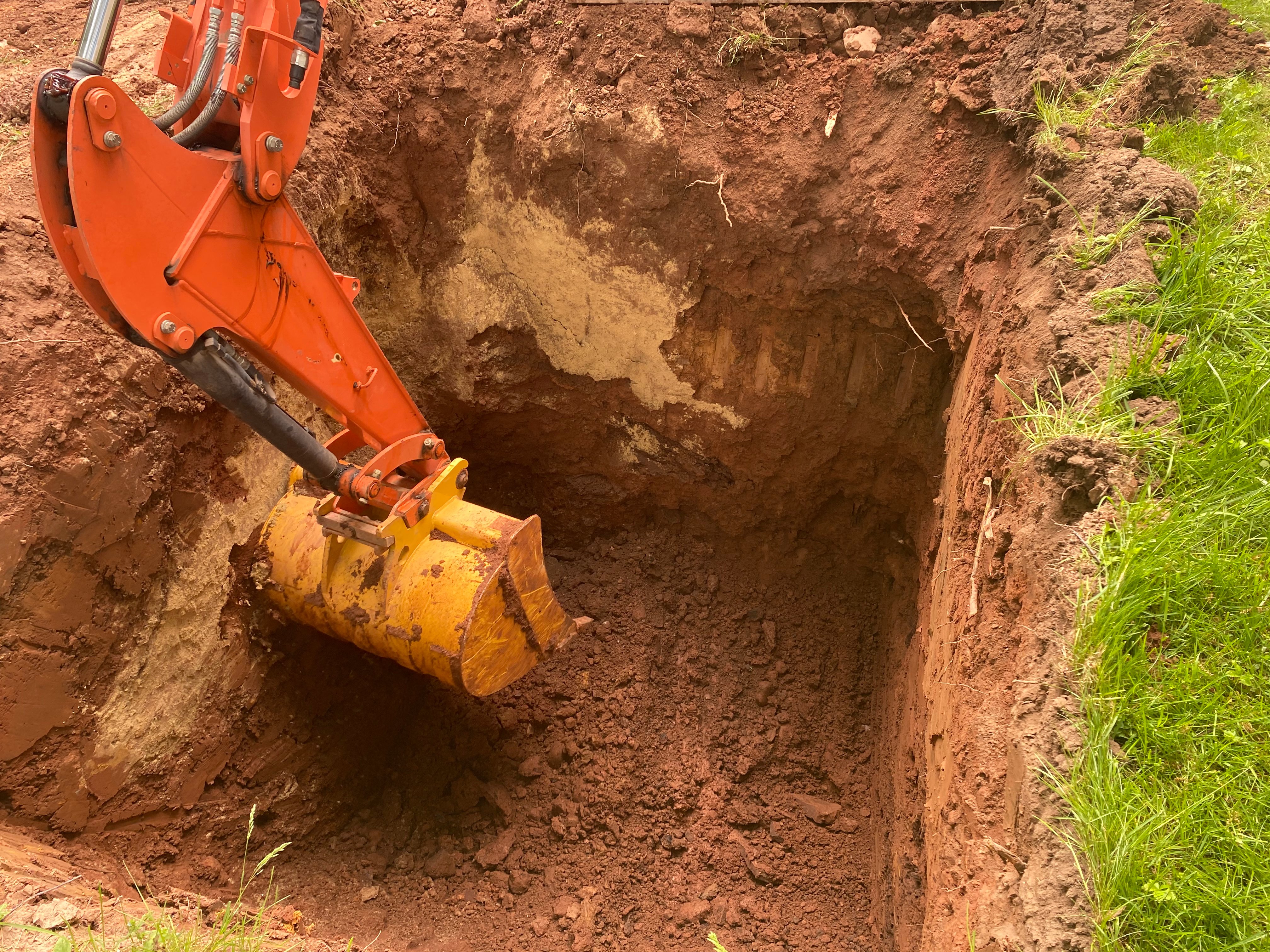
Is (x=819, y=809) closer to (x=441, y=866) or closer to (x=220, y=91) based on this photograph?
(x=441, y=866)

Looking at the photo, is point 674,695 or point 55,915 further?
point 674,695

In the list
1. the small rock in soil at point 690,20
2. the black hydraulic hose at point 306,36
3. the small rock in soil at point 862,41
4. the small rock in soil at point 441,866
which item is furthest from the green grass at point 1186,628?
the small rock in soil at point 441,866

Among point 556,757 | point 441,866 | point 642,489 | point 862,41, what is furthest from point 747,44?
point 441,866

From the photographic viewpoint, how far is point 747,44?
9.97ft

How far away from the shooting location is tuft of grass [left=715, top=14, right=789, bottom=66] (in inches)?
119

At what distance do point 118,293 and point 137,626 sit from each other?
1.30 meters

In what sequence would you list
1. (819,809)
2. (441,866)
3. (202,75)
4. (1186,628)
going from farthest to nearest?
(819,809)
(441,866)
(202,75)
(1186,628)

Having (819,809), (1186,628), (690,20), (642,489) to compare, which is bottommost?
(819,809)

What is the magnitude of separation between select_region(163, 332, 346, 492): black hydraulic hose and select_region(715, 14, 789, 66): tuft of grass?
2125 millimetres

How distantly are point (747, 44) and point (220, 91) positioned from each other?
6.39 feet

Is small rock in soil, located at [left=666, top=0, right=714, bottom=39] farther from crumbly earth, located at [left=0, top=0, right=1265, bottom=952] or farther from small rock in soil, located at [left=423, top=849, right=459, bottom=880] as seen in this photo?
small rock in soil, located at [left=423, top=849, right=459, bottom=880]

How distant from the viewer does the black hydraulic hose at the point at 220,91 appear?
6.40ft

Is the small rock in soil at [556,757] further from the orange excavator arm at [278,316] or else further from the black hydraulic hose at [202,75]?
the black hydraulic hose at [202,75]

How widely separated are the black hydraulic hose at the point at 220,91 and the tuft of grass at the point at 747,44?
180 cm
